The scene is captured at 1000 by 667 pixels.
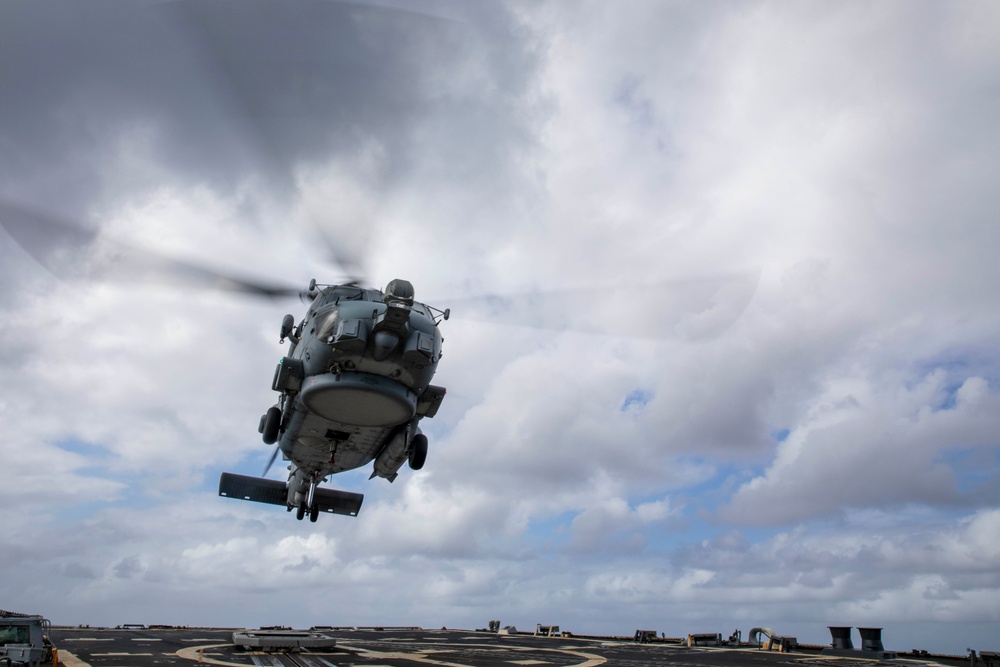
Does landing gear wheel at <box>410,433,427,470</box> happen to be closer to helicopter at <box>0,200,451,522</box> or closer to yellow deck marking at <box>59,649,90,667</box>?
helicopter at <box>0,200,451,522</box>

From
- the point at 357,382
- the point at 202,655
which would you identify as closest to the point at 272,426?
the point at 357,382

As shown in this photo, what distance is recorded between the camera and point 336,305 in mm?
21391

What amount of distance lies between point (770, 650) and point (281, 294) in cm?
3242

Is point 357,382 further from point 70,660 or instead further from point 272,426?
point 70,660

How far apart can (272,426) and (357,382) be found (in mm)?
6243

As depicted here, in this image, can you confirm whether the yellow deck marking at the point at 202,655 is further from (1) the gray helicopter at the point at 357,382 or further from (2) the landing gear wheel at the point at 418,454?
(2) the landing gear wheel at the point at 418,454

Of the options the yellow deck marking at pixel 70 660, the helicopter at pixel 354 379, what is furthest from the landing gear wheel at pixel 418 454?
the yellow deck marking at pixel 70 660

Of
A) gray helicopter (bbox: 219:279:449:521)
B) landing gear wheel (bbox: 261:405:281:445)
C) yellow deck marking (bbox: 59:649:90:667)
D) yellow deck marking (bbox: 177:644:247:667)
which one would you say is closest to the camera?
gray helicopter (bbox: 219:279:449:521)

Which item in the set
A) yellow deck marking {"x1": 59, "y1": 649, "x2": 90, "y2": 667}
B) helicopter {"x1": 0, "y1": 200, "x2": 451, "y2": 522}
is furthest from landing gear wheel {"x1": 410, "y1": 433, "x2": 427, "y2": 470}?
yellow deck marking {"x1": 59, "y1": 649, "x2": 90, "y2": 667}

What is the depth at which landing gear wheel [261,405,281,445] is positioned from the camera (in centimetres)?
2511

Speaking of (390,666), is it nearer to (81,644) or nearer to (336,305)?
(336,305)

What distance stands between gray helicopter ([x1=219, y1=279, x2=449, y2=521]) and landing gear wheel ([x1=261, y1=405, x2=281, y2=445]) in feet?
0.12

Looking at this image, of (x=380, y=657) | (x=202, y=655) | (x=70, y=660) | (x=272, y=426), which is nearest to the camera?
(x=70, y=660)

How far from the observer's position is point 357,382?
20.8 meters
